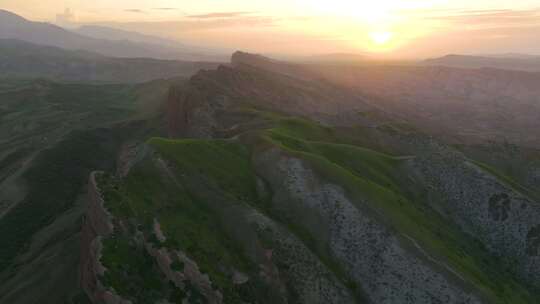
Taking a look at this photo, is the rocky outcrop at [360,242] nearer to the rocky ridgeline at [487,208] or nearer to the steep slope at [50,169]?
the rocky ridgeline at [487,208]

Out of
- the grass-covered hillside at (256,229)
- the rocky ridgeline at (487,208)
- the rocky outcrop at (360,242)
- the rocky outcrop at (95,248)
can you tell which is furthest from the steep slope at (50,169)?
the rocky ridgeline at (487,208)

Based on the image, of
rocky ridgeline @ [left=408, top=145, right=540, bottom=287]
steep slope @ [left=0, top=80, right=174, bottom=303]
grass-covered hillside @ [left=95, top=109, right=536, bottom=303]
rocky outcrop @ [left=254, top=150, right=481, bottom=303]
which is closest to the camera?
grass-covered hillside @ [left=95, top=109, right=536, bottom=303]

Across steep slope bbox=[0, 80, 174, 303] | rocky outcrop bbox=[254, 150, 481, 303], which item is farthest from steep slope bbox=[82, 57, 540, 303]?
steep slope bbox=[0, 80, 174, 303]

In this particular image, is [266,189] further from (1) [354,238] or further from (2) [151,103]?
(2) [151,103]

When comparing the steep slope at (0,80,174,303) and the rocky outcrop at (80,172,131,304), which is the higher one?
the rocky outcrop at (80,172,131,304)

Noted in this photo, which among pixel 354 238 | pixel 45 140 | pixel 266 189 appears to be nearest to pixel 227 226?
pixel 266 189

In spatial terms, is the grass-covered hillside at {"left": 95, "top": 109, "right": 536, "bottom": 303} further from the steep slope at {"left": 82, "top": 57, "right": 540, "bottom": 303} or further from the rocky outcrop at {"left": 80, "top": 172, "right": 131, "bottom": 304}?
the rocky outcrop at {"left": 80, "top": 172, "right": 131, "bottom": 304}

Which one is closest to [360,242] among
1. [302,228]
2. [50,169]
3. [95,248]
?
[302,228]

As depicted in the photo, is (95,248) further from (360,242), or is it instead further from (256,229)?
(360,242)
